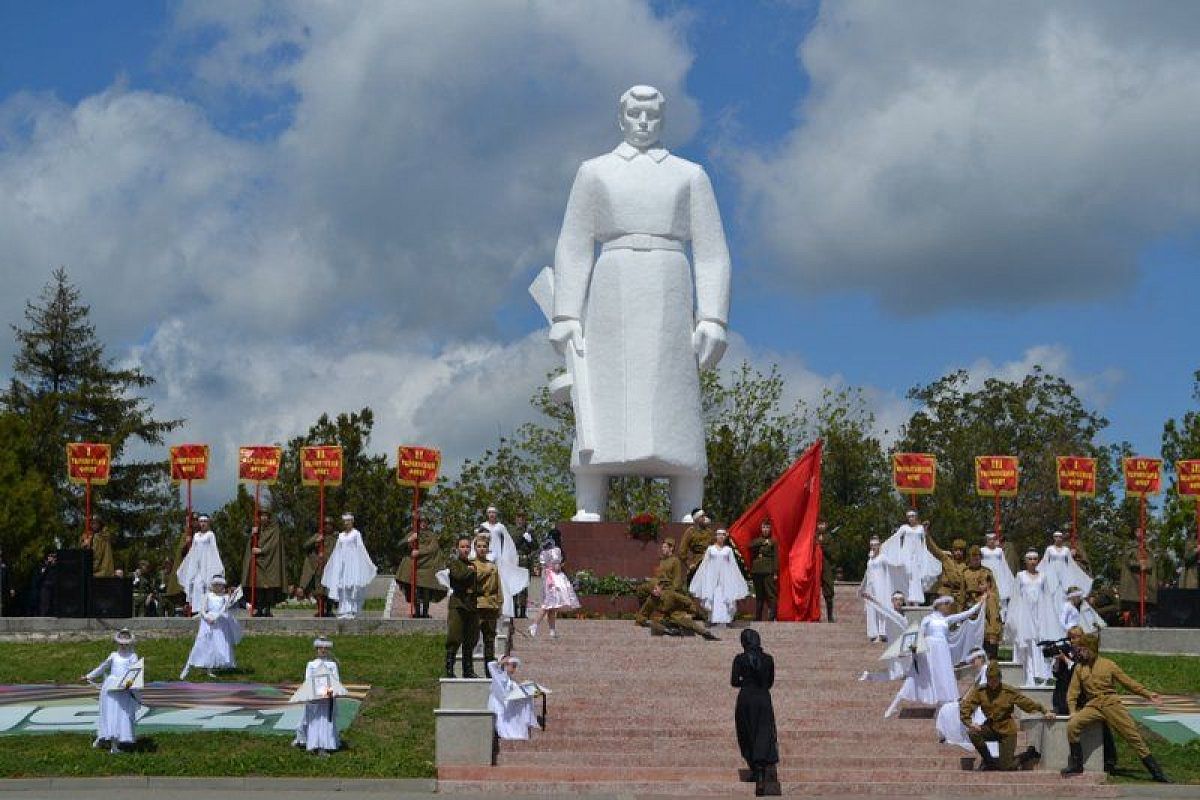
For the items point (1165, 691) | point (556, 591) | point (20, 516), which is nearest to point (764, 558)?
point (556, 591)

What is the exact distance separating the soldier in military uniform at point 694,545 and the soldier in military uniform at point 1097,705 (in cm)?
738

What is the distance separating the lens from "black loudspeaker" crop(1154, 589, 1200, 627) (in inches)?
993

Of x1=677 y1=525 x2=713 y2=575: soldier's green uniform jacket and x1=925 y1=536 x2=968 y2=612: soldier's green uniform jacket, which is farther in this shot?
x1=677 y1=525 x2=713 y2=575: soldier's green uniform jacket

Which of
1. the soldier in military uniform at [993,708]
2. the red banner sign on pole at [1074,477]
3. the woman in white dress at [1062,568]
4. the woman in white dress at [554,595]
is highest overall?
the red banner sign on pole at [1074,477]

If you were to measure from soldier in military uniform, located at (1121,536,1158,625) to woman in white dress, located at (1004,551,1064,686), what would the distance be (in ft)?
21.0

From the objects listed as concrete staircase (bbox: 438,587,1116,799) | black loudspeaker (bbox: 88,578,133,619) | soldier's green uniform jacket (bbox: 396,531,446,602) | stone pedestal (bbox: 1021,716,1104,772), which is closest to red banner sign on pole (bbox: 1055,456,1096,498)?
concrete staircase (bbox: 438,587,1116,799)

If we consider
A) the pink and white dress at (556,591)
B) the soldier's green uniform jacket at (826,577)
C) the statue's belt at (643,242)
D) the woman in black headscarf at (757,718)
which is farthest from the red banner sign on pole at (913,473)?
the woman in black headscarf at (757,718)

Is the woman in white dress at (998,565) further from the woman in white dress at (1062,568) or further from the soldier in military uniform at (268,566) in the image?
the soldier in military uniform at (268,566)

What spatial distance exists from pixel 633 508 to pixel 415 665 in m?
25.1

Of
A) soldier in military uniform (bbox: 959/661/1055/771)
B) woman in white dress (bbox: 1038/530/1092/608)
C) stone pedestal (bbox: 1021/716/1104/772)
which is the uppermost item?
woman in white dress (bbox: 1038/530/1092/608)

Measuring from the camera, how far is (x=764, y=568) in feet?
73.7

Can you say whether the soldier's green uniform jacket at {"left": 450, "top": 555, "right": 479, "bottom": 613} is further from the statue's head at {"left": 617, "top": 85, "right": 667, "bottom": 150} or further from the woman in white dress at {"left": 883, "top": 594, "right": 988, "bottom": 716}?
the statue's head at {"left": 617, "top": 85, "right": 667, "bottom": 150}

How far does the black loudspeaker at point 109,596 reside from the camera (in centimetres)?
2417

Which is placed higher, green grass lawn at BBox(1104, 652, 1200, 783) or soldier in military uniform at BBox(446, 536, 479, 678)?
soldier in military uniform at BBox(446, 536, 479, 678)
